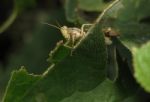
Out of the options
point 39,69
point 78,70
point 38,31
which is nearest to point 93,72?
point 78,70

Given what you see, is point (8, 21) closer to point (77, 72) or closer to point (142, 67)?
point (77, 72)

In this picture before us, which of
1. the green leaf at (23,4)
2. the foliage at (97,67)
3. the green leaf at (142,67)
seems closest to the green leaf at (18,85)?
the foliage at (97,67)

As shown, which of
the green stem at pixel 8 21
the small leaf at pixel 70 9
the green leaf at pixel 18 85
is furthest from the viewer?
the green stem at pixel 8 21

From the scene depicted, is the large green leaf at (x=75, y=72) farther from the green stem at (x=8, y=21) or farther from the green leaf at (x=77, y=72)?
the green stem at (x=8, y=21)

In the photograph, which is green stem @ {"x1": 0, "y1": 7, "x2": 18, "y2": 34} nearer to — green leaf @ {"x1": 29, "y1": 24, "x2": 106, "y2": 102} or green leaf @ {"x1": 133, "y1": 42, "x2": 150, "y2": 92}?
green leaf @ {"x1": 29, "y1": 24, "x2": 106, "y2": 102}

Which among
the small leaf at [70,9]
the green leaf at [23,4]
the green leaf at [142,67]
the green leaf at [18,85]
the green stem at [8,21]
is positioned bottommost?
the green stem at [8,21]

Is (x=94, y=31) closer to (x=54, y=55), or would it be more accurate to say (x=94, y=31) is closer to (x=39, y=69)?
(x=54, y=55)
